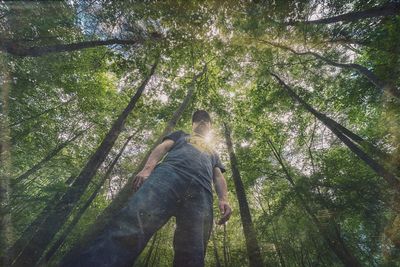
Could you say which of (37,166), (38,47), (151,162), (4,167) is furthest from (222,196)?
(4,167)

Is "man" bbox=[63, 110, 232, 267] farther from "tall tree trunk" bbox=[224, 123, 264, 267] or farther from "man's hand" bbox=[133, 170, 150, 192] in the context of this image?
"tall tree trunk" bbox=[224, 123, 264, 267]

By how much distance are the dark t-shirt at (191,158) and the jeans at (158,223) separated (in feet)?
0.27

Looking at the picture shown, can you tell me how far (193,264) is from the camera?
184 centimetres

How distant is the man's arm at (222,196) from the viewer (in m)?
2.65

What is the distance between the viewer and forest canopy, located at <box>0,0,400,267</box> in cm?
623

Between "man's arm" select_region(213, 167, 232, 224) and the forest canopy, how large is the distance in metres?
1.52

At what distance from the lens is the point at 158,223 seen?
1890 millimetres

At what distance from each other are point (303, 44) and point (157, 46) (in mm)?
4733

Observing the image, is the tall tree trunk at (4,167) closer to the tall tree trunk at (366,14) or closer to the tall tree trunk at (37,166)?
the tall tree trunk at (37,166)

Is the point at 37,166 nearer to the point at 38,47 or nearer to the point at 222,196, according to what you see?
the point at 38,47

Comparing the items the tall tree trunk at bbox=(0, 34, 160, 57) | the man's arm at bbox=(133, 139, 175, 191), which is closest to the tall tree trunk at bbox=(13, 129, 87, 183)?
the tall tree trunk at bbox=(0, 34, 160, 57)

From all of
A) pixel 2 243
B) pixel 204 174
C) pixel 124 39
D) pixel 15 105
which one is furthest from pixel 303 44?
pixel 15 105

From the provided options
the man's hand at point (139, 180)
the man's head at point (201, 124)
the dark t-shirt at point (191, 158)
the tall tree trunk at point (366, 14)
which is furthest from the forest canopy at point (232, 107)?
the man's head at point (201, 124)

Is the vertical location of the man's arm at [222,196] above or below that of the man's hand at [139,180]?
above
